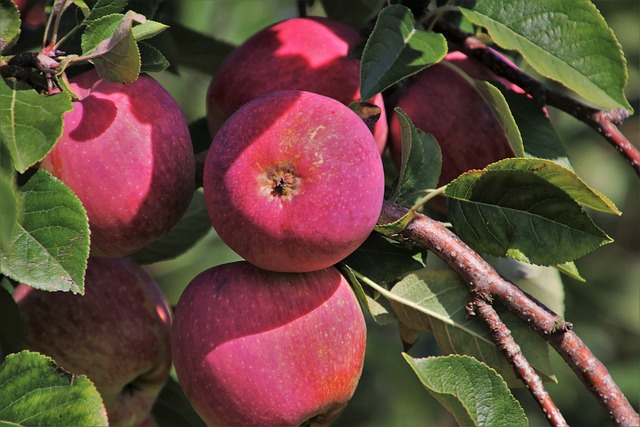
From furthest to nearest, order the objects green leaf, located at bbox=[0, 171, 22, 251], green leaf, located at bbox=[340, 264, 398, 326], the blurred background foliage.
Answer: the blurred background foliage, green leaf, located at bbox=[340, 264, 398, 326], green leaf, located at bbox=[0, 171, 22, 251]

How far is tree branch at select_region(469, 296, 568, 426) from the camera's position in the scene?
0.95m

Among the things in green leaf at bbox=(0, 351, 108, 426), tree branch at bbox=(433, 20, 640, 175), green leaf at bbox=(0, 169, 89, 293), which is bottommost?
green leaf at bbox=(0, 351, 108, 426)

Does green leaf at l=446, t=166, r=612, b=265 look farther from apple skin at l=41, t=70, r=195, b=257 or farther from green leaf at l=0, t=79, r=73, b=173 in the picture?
green leaf at l=0, t=79, r=73, b=173

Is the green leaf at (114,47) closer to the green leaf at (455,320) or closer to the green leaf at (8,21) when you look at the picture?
the green leaf at (8,21)

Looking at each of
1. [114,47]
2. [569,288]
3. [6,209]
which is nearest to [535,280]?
[114,47]

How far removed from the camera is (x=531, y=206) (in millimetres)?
985

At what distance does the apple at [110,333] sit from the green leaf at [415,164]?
0.39m

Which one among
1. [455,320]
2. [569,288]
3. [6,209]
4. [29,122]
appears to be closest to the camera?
[6,209]

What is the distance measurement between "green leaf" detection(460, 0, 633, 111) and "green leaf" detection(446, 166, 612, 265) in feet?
0.39

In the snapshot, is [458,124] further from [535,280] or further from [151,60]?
[151,60]

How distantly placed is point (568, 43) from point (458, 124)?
0.20 m

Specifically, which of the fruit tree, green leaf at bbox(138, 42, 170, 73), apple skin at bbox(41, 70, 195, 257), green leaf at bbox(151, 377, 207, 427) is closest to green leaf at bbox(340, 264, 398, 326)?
the fruit tree

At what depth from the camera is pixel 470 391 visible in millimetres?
862

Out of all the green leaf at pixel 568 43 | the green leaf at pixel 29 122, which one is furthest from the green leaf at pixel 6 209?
the green leaf at pixel 568 43
